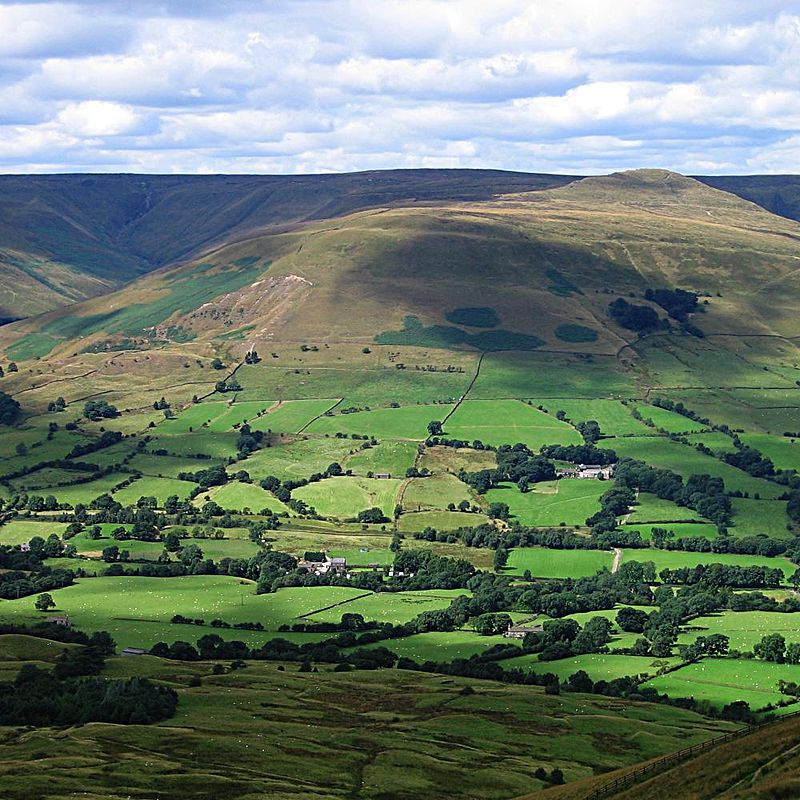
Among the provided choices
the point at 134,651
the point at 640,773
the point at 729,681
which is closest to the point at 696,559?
the point at 729,681

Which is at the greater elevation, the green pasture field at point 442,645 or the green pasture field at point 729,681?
the green pasture field at point 729,681

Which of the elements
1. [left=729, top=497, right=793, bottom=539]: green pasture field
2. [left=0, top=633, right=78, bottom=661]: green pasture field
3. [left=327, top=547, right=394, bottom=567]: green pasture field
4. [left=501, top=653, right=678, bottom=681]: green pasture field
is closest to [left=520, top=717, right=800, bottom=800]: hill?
[left=501, top=653, right=678, bottom=681]: green pasture field

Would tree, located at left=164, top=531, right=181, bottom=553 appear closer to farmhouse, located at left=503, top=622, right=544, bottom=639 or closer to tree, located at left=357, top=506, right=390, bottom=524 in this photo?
tree, located at left=357, top=506, right=390, bottom=524

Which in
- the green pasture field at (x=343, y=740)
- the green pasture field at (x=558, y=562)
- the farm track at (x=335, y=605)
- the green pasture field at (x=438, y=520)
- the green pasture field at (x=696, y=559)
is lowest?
the farm track at (x=335, y=605)

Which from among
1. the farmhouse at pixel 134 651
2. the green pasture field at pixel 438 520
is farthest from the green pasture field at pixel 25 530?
the farmhouse at pixel 134 651

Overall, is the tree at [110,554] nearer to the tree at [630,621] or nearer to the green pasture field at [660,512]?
the tree at [630,621]

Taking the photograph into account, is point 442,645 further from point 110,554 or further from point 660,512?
point 660,512
